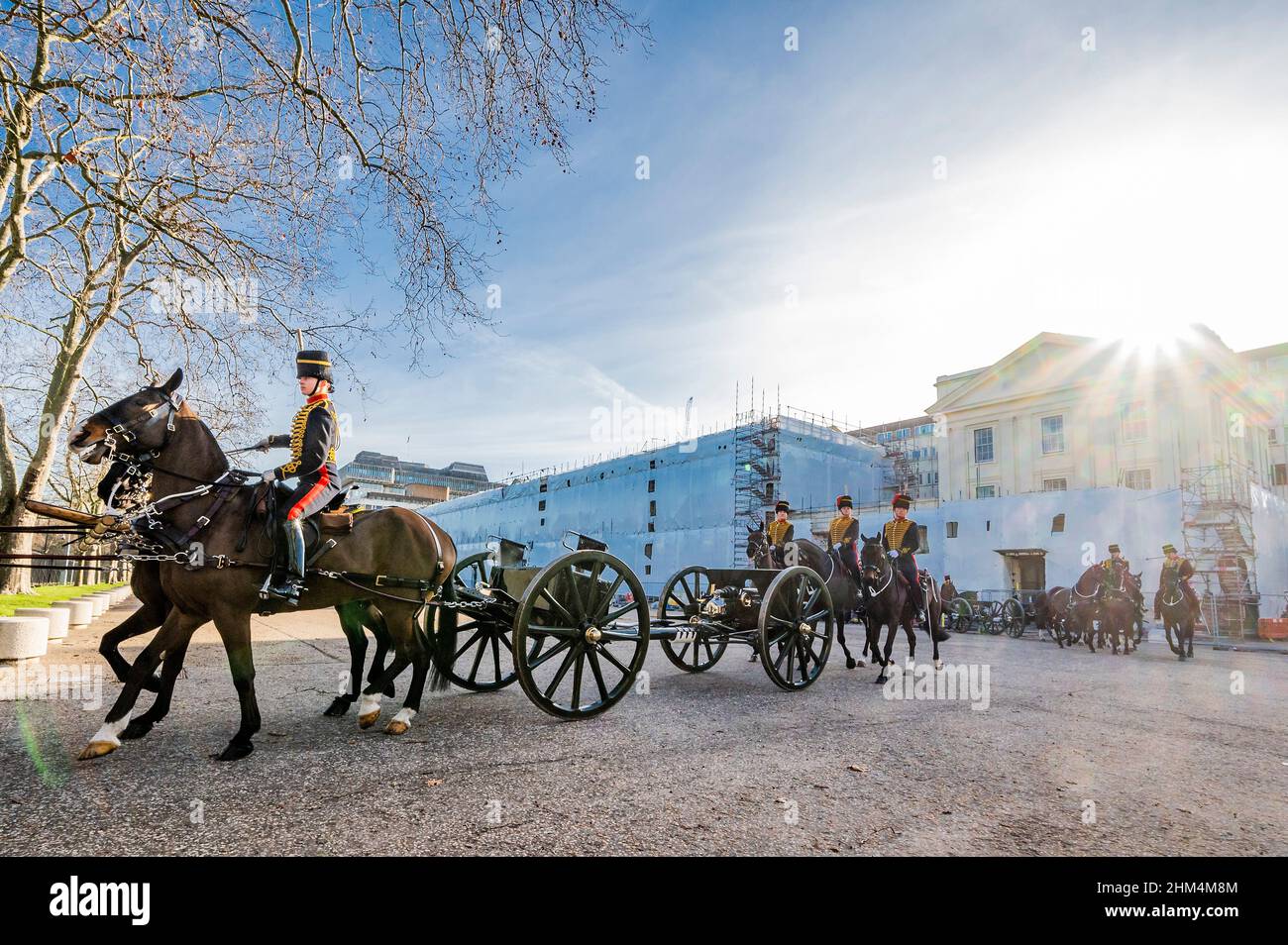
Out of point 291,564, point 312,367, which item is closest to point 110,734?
point 291,564

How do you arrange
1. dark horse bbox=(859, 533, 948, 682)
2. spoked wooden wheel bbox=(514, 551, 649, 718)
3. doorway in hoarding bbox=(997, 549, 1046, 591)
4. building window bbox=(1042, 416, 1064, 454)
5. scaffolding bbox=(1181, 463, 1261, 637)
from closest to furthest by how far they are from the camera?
spoked wooden wheel bbox=(514, 551, 649, 718) → dark horse bbox=(859, 533, 948, 682) → scaffolding bbox=(1181, 463, 1261, 637) → doorway in hoarding bbox=(997, 549, 1046, 591) → building window bbox=(1042, 416, 1064, 454)

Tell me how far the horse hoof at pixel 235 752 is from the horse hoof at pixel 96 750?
0.60 meters

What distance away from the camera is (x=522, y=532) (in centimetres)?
6056

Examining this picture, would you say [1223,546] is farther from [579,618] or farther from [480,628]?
[579,618]

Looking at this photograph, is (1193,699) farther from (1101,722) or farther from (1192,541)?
(1192,541)

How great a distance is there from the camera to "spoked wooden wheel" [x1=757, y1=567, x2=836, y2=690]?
657 centimetres

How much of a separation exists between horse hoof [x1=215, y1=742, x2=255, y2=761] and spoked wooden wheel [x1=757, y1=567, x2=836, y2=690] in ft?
13.5

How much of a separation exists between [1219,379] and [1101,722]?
3253cm

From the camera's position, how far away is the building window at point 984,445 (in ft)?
121

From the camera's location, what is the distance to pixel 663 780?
375 centimetres

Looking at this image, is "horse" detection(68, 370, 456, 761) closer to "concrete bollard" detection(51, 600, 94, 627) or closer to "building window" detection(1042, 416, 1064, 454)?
"concrete bollard" detection(51, 600, 94, 627)

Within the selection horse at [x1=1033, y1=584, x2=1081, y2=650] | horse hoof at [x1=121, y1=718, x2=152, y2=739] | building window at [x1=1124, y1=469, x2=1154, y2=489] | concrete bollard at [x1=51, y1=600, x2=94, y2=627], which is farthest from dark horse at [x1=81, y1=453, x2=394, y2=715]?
building window at [x1=1124, y1=469, x2=1154, y2=489]

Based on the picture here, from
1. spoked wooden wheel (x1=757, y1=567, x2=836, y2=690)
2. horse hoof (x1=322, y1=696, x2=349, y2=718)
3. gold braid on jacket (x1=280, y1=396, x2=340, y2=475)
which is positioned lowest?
horse hoof (x1=322, y1=696, x2=349, y2=718)
